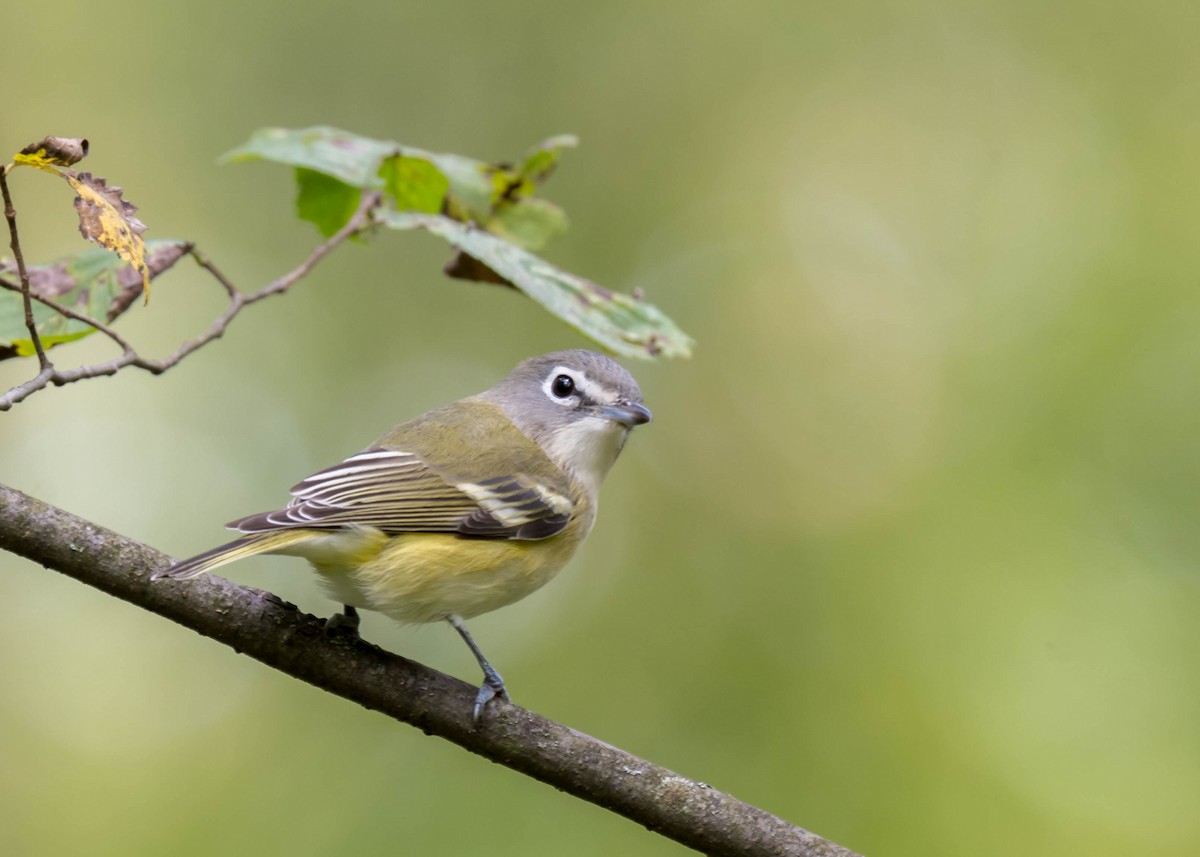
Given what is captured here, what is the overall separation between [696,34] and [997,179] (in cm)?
278

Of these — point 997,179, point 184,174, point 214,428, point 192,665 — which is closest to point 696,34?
point 997,179

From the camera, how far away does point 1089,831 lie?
4.86 m

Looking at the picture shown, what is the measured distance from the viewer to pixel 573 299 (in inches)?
111

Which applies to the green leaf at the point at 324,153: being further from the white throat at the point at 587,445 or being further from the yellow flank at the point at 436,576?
the white throat at the point at 587,445

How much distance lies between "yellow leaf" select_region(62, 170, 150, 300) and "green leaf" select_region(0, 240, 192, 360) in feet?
1.76

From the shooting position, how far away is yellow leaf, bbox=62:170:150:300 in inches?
80.0

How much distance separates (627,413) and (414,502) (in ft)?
2.82

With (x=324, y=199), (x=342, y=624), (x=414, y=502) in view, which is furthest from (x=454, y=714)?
(x=324, y=199)

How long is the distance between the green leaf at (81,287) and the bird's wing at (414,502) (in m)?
0.63

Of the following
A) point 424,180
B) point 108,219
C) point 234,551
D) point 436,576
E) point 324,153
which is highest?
point 424,180

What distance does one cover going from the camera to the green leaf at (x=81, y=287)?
8.60 feet

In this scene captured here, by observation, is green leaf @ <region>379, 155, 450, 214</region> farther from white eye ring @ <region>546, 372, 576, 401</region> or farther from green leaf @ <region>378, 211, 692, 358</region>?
white eye ring @ <region>546, 372, 576, 401</region>

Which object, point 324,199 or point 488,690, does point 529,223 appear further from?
point 488,690

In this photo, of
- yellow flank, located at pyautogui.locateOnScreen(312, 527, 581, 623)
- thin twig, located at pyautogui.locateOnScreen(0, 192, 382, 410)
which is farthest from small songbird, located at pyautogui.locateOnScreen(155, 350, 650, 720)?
thin twig, located at pyautogui.locateOnScreen(0, 192, 382, 410)
